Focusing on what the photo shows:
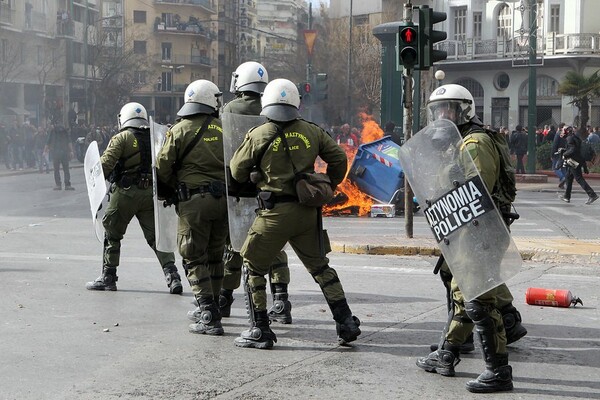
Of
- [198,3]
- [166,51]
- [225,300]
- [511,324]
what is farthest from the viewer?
[198,3]

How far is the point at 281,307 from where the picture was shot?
301 inches

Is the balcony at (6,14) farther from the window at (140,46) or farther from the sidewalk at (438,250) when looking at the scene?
the window at (140,46)

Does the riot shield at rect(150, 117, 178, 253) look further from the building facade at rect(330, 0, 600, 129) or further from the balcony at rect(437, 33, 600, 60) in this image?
the building facade at rect(330, 0, 600, 129)

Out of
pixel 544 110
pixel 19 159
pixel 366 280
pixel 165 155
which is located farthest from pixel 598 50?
pixel 165 155

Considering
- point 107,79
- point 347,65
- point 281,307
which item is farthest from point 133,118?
point 347,65

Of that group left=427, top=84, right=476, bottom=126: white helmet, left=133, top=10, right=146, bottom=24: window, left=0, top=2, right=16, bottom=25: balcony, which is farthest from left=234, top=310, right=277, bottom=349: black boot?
left=133, top=10, right=146, bottom=24: window

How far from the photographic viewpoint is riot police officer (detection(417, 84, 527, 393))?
548 cm

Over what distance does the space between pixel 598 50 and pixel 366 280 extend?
139 ft

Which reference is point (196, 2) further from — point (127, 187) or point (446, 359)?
point (446, 359)

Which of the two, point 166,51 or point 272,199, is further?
point 166,51

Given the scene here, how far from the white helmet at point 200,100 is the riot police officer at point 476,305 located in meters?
2.01

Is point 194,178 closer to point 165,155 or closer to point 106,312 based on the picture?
point 165,155

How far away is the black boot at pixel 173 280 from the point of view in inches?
352

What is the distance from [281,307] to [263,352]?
1.12 metres
